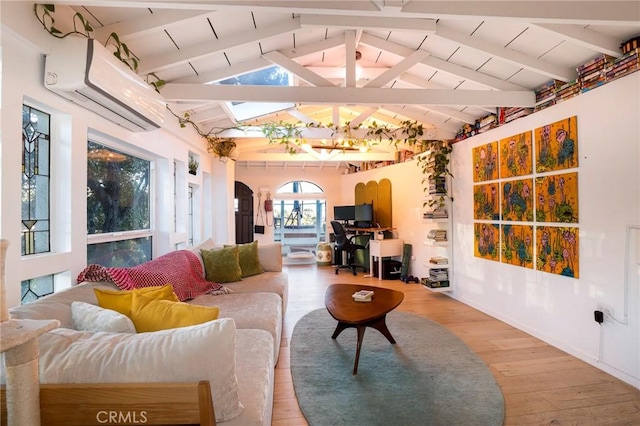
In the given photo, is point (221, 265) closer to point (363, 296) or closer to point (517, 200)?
point (363, 296)

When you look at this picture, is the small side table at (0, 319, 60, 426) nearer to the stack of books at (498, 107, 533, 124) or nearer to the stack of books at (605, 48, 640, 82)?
the stack of books at (605, 48, 640, 82)

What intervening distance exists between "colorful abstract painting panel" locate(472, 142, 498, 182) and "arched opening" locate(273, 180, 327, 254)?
15.6 feet

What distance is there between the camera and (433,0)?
72.3 inches

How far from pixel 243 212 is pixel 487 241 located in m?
5.68

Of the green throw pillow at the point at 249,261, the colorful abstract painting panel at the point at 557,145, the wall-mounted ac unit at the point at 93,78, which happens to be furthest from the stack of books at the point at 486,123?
the wall-mounted ac unit at the point at 93,78

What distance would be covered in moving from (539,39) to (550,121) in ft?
2.71

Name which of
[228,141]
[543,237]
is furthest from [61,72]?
[543,237]

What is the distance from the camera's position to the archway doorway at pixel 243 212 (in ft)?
25.8

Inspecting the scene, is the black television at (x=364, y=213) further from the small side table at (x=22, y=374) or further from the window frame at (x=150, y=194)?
the small side table at (x=22, y=374)

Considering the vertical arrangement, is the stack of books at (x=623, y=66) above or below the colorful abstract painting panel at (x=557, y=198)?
above

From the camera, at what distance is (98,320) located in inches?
54.0

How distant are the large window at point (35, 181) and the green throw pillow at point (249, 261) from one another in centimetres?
198

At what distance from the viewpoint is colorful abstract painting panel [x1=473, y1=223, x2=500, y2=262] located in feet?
12.2

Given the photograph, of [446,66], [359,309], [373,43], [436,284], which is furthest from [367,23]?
[436,284]
